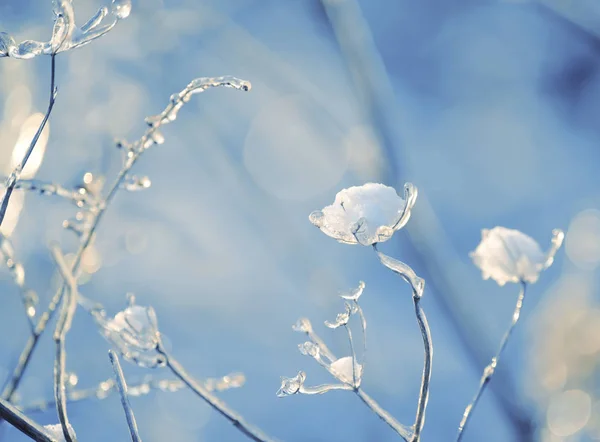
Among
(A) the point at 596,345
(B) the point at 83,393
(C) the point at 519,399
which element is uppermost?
(A) the point at 596,345

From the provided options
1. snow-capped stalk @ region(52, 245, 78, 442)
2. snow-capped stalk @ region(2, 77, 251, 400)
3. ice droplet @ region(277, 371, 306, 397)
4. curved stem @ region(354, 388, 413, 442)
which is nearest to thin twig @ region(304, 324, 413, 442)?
curved stem @ region(354, 388, 413, 442)

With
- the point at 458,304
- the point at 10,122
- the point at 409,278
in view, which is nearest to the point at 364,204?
the point at 409,278

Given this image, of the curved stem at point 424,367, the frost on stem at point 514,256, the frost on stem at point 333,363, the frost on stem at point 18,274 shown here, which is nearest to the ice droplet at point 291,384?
the frost on stem at point 333,363

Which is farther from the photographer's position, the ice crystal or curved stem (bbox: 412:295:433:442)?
the ice crystal

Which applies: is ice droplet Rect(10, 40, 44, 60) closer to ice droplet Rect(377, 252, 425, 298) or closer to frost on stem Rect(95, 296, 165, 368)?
frost on stem Rect(95, 296, 165, 368)

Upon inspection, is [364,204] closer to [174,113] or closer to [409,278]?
[409,278]

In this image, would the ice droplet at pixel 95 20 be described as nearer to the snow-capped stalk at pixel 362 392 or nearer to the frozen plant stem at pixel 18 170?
the frozen plant stem at pixel 18 170

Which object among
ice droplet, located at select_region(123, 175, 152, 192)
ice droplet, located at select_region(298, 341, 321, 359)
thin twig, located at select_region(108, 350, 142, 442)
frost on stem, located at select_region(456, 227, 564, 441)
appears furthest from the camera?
ice droplet, located at select_region(123, 175, 152, 192)
